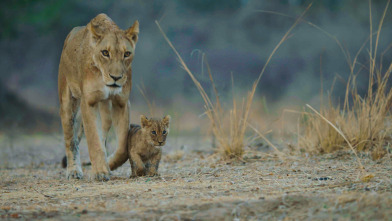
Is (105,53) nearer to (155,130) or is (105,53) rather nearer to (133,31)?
(133,31)

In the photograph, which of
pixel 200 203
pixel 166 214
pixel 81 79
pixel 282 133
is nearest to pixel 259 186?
pixel 200 203

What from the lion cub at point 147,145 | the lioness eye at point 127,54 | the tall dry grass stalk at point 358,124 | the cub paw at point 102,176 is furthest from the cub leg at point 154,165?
the tall dry grass stalk at point 358,124

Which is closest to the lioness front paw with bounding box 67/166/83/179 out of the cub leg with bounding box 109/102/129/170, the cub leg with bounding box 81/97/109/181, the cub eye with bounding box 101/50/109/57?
the cub leg with bounding box 109/102/129/170

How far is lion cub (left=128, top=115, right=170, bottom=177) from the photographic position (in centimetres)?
493

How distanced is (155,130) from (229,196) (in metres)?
1.59

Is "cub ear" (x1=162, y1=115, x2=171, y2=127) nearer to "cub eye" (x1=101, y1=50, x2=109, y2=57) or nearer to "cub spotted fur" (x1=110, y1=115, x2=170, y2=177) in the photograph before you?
"cub spotted fur" (x1=110, y1=115, x2=170, y2=177)

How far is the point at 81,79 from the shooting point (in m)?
5.22

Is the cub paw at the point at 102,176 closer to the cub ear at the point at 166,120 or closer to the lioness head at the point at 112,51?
the cub ear at the point at 166,120

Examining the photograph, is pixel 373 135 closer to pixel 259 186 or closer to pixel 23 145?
pixel 259 186

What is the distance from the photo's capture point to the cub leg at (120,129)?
532cm

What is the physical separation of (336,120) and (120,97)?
297 cm

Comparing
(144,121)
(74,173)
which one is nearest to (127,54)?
(144,121)

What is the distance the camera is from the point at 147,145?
16.4 feet

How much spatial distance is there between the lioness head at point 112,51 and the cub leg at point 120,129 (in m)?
0.57
